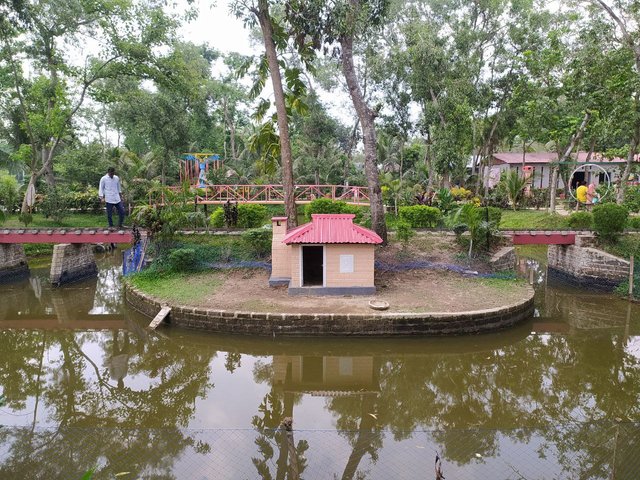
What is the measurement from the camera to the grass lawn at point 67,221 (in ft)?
72.9

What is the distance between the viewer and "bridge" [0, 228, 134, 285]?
646 inches

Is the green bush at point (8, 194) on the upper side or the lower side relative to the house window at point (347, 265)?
upper

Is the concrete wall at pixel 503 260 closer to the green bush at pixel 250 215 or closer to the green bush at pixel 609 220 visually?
the green bush at pixel 609 220

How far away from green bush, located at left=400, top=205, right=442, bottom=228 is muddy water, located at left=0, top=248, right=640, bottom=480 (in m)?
5.72

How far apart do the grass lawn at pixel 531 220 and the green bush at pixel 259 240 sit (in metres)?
12.1

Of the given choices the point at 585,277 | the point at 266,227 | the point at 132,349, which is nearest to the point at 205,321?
the point at 132,349

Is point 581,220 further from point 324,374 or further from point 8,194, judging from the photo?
point 8,194

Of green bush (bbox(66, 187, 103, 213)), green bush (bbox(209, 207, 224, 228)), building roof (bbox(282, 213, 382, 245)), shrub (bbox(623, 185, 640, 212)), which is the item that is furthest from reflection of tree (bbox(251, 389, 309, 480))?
green bush (bbox(66, 187, 103, 213))

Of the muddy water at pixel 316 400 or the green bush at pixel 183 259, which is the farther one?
the green bush at pixel 183 259

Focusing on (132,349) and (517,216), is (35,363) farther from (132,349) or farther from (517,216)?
(517,216)

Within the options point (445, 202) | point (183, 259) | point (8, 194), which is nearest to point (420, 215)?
point (445, 202)

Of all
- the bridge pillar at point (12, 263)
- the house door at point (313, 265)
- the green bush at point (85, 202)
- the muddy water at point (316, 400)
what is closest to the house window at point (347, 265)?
the house door at point (313, 265)

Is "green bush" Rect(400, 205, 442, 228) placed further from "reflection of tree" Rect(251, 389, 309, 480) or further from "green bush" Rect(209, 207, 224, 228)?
Result: "reflection of tree" Rect(251, 389, 309, 480)

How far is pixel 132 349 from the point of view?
35.3 feet
